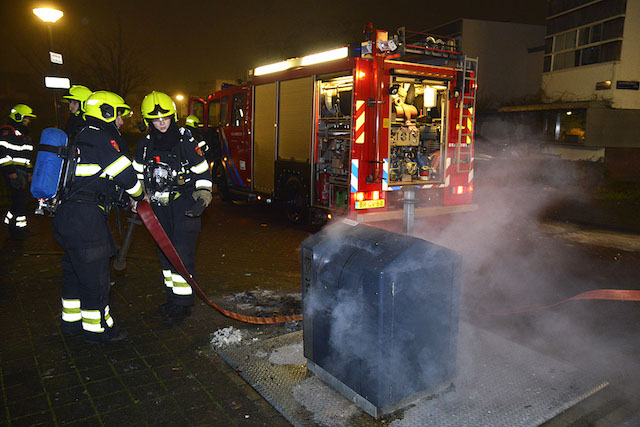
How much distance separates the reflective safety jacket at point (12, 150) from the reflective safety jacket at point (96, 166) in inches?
172

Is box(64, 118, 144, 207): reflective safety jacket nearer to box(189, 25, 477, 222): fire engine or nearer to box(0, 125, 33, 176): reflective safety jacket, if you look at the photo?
box(189, 25, 477, 222): fire engine

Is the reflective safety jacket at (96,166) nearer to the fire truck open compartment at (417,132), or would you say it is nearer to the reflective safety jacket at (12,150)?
the reflective safety jacket at (12,150)

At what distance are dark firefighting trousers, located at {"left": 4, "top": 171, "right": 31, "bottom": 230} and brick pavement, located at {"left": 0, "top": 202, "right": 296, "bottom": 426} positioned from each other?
284cm

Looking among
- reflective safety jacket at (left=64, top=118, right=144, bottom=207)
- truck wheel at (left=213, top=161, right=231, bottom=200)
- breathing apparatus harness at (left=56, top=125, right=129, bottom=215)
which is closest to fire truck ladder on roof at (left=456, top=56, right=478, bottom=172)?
truck wheel at (left=213, top=161, right=231, bottom=200)

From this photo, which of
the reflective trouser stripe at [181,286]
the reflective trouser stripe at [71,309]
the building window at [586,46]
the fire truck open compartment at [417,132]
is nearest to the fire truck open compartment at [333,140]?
the fire truck open compartment at [417,132]

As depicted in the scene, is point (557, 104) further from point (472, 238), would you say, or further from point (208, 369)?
point (208, 369)

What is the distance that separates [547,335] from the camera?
4383 millimetres

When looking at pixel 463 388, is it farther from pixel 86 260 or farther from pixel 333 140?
pixel 333 140

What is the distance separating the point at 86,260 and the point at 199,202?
1027 mm

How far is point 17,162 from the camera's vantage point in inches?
292

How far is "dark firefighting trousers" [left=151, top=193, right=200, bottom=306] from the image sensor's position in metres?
4.50

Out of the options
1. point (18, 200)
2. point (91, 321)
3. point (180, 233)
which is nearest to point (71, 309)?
point (91, 321)

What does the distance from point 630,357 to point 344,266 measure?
2588mm

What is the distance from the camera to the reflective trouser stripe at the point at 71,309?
161 inches
